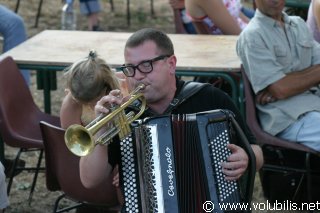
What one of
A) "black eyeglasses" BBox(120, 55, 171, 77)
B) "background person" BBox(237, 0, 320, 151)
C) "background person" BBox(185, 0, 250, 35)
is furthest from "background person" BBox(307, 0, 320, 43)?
"black eyeglasses" BBox(120, 55, 171, 77)

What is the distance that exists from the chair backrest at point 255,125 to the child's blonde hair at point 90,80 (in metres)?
0.89

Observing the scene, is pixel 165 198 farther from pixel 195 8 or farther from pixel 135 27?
pixel 135 27

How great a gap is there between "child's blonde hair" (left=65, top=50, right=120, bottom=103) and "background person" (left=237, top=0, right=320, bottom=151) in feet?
2.90

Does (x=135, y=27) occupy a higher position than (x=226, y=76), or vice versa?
(x=226, y=76)

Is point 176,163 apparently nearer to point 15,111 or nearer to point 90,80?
point 90,80

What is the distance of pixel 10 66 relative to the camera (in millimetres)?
3980

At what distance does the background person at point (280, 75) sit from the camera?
3.79 metres

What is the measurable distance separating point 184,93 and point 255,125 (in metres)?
1.17

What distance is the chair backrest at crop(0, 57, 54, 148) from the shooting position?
381cm

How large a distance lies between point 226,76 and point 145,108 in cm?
150

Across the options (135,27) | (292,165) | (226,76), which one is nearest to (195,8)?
(226,76)

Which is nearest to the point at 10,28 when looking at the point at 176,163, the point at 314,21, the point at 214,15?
the point at 214,15

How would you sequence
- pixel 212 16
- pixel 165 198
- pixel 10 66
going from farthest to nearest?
pixel 212 16, pixel 10 66, pixel 165 198

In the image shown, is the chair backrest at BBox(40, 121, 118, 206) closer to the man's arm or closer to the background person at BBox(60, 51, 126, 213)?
the background person at BBox(60, 51, 126, 213)
